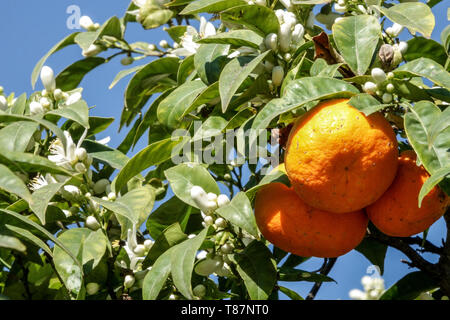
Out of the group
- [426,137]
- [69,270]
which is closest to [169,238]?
[69,270]

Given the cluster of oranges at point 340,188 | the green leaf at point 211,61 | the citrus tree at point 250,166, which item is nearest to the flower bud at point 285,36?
the citrus tree at point 250,166

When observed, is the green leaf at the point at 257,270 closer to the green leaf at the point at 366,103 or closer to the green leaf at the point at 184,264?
the green leaf at the point at 184,264

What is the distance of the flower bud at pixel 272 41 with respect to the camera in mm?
1348

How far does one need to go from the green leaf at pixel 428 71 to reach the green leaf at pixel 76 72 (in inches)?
41.9

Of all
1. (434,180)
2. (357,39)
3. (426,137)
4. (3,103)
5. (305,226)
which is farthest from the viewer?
(3,103)

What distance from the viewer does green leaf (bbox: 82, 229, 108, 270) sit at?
4.25 feet

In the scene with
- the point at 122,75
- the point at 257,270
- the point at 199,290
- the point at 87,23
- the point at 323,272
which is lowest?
the point at 323,272

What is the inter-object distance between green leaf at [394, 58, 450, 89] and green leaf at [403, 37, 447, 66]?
345mm

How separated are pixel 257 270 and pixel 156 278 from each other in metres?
0.20

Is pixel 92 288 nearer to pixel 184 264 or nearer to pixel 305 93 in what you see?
pixel 184 264

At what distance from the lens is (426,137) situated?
110cm
